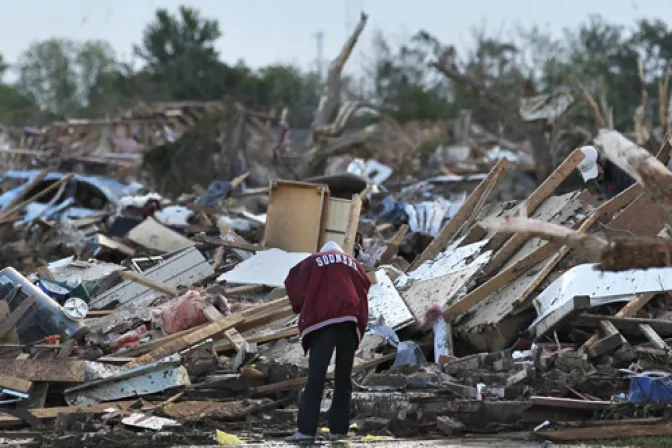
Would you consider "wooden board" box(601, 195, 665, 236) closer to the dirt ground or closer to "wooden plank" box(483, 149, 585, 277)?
"wooden plank" box(483, 149, 585, 277)

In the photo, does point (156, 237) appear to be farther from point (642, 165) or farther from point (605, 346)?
point (642, 165)

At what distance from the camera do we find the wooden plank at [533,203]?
451 inches

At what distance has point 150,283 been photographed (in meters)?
12.7

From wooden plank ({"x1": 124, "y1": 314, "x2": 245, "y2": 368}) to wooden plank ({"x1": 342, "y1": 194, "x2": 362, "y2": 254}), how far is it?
2914mm

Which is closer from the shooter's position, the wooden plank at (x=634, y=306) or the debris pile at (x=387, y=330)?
the debris pile at (x=387, y=330)

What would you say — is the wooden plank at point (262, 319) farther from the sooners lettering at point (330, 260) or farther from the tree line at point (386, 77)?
the tree line at point (386, 77)

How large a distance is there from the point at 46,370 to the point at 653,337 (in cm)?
561

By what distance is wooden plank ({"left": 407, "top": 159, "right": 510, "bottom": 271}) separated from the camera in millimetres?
13172

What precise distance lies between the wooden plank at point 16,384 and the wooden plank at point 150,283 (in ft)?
11.2

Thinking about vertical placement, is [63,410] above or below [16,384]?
below

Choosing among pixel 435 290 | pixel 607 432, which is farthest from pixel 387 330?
pixel 607 432

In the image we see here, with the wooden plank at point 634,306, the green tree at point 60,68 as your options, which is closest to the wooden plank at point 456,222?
the wooden plank at point 634,306

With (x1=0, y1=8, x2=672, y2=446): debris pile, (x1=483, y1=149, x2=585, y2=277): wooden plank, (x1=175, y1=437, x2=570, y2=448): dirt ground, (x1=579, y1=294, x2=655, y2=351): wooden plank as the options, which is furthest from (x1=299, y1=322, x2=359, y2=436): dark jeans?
(x1=483, y1=149, x2=585, y2=277): wooden plank

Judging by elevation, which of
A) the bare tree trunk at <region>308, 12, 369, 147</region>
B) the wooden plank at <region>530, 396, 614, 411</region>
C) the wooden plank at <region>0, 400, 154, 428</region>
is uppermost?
the bare tree trunk at <region>308, 12, 369, 147</region>
